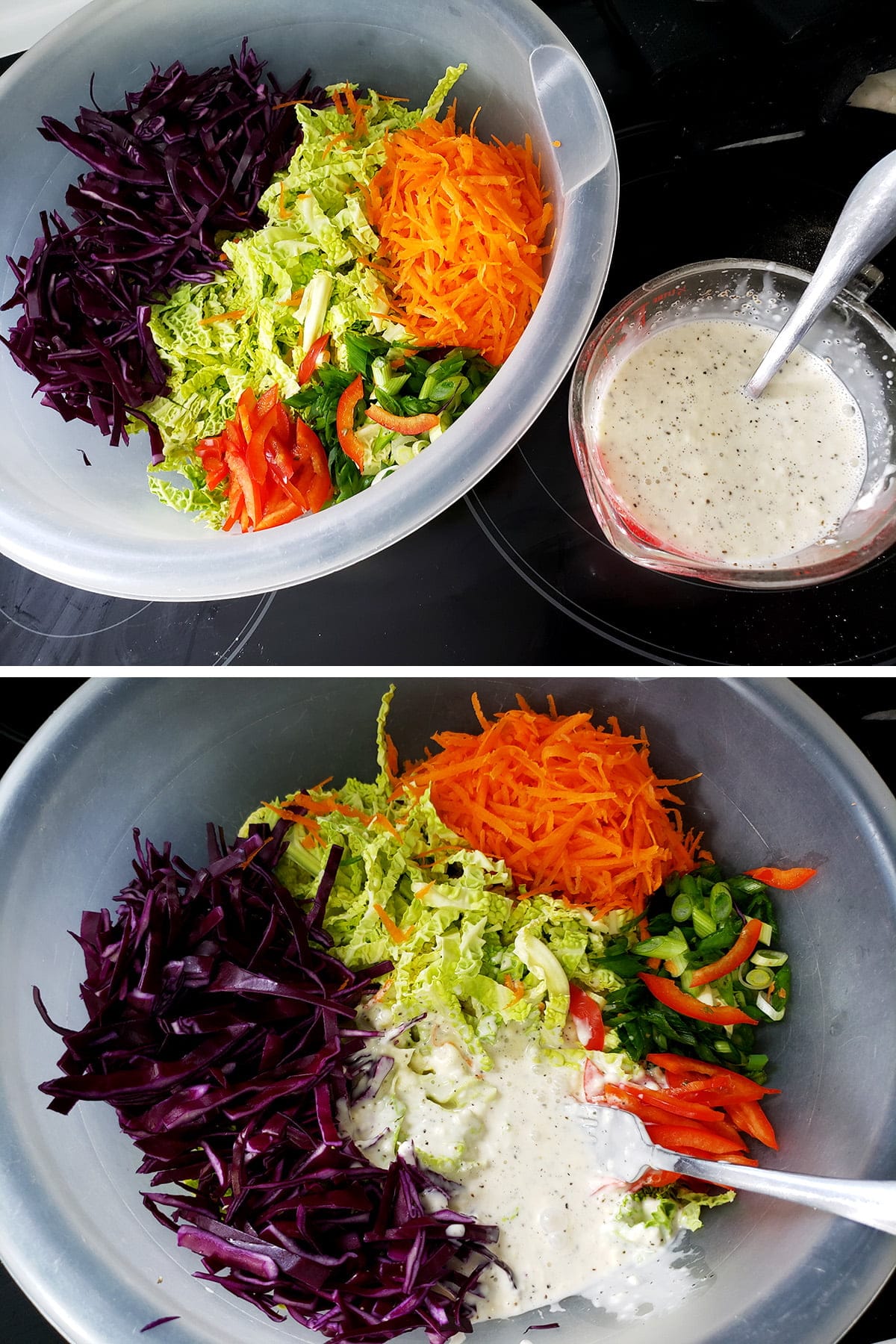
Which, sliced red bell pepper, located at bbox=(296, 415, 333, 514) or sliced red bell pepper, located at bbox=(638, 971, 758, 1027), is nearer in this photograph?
sliced red bell pepper, located at bbox=(296, 415, 333, 514)

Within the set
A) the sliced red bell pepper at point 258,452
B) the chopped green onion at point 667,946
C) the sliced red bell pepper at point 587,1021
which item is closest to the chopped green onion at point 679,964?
the chopped green onion at point 667,946

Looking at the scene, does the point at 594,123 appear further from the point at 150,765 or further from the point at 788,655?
the point at 150,765

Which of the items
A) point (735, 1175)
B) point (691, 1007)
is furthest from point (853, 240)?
point (735, 1175)

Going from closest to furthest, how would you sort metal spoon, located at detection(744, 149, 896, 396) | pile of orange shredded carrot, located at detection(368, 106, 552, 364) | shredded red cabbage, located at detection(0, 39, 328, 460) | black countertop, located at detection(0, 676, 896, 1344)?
metal spoon, located at detection(744, 149, 896, 396) < pile of orange shredded carrot, located at detection(368, 106, 552, 364) < shredded red cabbage, located at detection(0, 39, 328, 460) < black countertop, located at detection(0, 676, 896, 1344)

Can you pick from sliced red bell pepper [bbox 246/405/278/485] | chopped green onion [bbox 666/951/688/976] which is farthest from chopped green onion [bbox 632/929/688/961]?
sliced red bell pepper [bbox 246/405/278/485]

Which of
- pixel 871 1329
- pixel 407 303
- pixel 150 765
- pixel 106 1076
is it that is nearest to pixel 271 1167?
pixel 106 1076

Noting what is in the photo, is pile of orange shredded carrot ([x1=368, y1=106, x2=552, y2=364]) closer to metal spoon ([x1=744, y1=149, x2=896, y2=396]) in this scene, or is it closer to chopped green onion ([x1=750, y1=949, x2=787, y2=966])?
metal spoon ([x1=744, y1=149, x2=896, y2=396])
